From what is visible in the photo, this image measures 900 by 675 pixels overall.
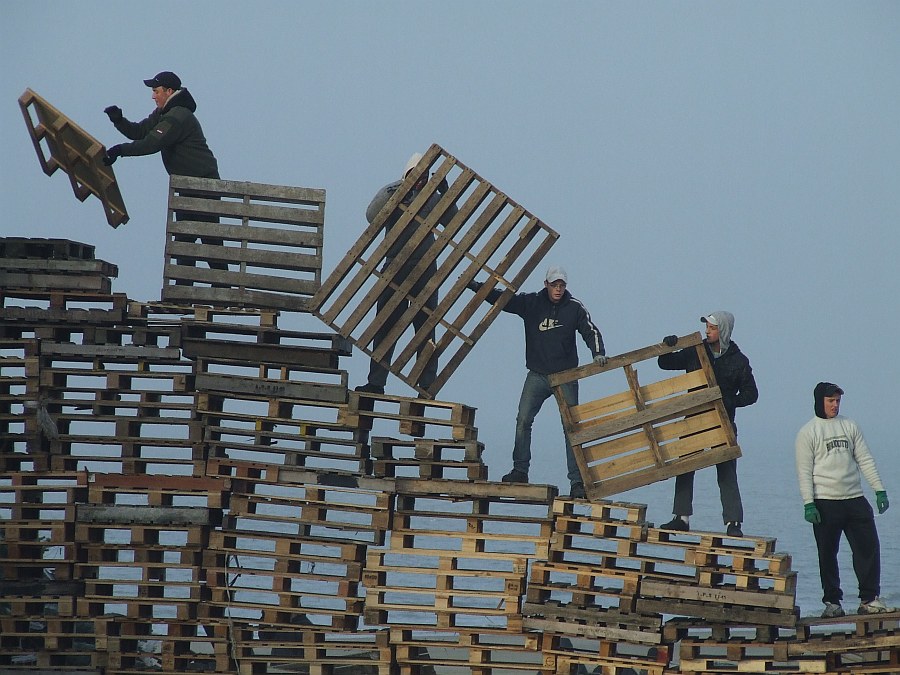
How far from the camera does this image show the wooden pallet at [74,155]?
11.4 m

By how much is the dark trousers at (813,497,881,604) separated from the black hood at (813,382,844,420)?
79cm

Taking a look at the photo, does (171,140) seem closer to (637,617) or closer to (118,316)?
(118,316)

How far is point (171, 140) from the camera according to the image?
11578 mm

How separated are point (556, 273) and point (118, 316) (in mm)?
4329

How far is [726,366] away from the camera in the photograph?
10.7 m

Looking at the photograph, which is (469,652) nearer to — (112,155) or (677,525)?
(677,525)

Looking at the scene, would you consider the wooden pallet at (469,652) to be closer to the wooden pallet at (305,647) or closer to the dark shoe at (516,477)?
the wooden pallet at (305,647)

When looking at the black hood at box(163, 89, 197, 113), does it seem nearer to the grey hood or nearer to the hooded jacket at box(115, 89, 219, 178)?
the hooded jacket at box(115, 89, 219, 178)

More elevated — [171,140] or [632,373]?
[171,140]

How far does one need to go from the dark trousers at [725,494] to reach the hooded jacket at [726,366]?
467 millimetres

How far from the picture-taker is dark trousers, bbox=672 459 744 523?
10.4m

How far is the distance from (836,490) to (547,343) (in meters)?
2.96

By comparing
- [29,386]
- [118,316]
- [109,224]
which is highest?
[109,224]

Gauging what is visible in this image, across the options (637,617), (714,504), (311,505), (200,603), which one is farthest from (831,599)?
(714,504)
